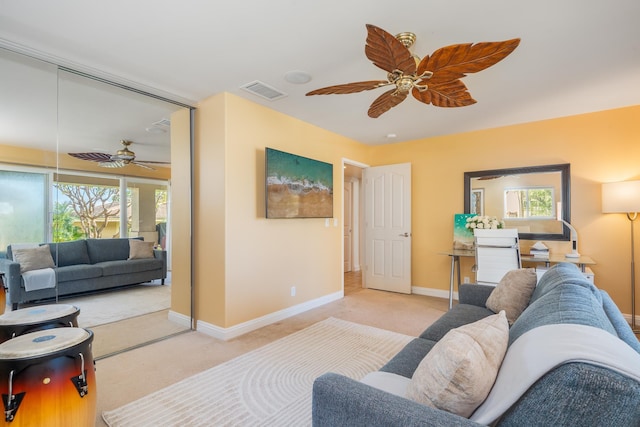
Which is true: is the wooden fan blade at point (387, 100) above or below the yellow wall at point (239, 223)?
above

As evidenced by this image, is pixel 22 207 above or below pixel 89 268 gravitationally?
above

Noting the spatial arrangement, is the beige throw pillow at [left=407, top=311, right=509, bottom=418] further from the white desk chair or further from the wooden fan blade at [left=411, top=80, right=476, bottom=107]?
the white desk chair

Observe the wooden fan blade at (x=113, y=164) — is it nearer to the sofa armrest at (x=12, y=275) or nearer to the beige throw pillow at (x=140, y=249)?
the beige throw pillow at (x=140, y=249)

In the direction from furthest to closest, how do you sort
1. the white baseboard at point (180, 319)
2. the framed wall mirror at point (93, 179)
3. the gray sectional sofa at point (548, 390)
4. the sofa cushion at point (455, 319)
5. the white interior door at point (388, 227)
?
1. the white interior door at point (388, 227)
2. the white baseboard at point (180, 319)
3. the framed wall mirror at point (93, 179)
4. the sofa cushion at point (455, 319)
5. the gray sectional sofa at point (548, 390)

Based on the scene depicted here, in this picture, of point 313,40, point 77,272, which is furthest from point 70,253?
point 313,40

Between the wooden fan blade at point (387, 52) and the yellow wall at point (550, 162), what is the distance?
2977 mm

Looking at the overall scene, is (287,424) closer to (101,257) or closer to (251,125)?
(101,257)

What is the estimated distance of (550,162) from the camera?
12.9 feet

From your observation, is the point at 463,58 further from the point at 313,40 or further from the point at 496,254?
the point at 496,254

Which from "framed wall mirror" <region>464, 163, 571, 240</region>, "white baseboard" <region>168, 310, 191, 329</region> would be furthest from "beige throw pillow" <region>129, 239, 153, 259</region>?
"framed wall mirror" <region>464, 163, 571, 240</region>

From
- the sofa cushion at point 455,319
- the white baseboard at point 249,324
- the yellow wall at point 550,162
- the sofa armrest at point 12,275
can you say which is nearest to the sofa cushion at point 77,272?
the sofa armrest at point 12,275

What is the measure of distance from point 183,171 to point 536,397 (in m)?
3.51

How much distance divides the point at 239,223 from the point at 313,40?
6.11 feet

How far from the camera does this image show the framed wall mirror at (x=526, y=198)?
386 centimetres
